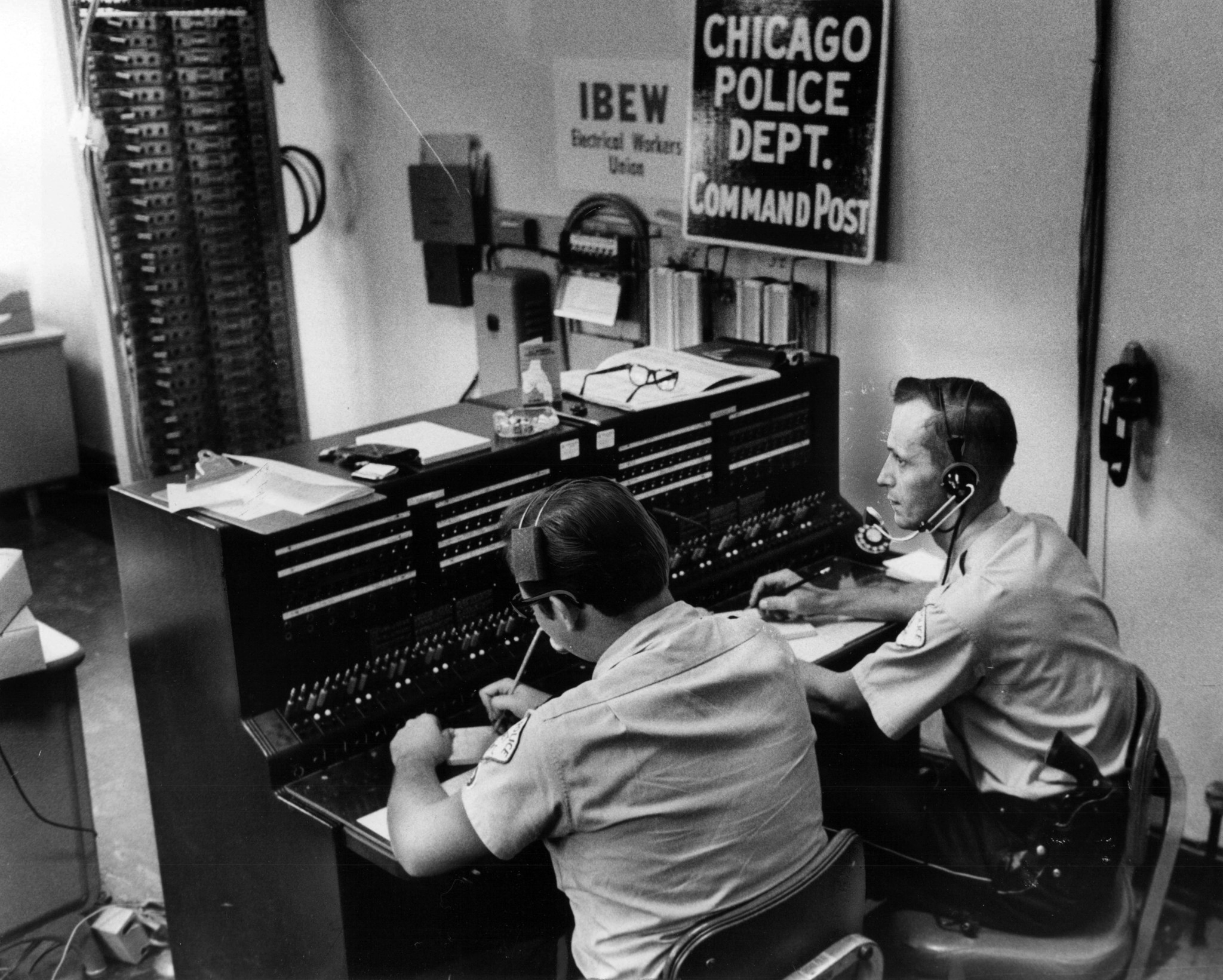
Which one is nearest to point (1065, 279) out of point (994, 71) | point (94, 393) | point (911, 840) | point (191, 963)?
point (994, 71)

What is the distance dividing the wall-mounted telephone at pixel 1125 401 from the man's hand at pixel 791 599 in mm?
771

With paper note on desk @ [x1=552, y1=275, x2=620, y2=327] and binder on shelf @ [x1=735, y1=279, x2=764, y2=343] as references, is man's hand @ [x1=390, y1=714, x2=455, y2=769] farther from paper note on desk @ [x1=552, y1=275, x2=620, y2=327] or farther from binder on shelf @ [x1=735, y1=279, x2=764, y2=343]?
paper note on desk @ [x1=552, y1=275, x2=620, y2=327]

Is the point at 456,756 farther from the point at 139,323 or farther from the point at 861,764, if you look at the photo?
the point at 139,323

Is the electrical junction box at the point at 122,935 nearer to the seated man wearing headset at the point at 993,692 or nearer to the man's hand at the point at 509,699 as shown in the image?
the man's hand at the point at 509,699

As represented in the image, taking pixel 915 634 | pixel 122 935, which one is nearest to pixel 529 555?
pixel 915 634

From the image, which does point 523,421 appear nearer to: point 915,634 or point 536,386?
point 536,386

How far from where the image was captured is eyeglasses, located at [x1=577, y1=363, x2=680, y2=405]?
9.74 ft

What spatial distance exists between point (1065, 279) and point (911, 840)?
1443 millimetres

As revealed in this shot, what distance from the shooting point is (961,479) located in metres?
2.33

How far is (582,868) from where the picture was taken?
171 centimetres

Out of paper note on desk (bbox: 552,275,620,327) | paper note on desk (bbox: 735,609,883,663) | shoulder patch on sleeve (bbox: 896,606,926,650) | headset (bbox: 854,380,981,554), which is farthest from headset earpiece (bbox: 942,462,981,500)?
paper note on desk (bbox: 552,275,620,327)

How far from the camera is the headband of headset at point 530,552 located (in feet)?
5.97

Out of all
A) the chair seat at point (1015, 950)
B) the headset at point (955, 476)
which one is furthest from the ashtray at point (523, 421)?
the chair seat at point (1015, 950)

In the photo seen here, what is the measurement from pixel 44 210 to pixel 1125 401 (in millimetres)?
5221
